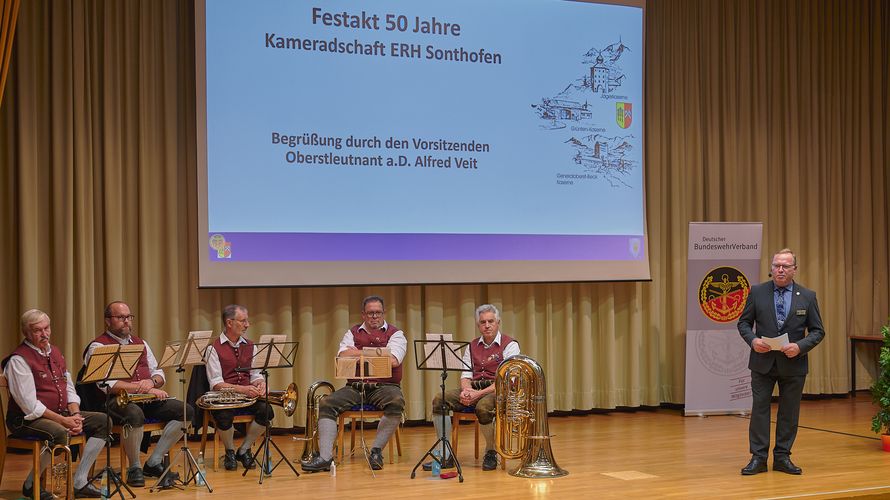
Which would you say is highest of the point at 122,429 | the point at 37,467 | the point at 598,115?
the point at 598,115

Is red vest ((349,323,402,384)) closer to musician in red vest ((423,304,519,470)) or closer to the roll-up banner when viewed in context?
musician in red vest ((423,304,519,470))

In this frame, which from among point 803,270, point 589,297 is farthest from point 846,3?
point 589,297

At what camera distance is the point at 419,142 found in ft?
27.9

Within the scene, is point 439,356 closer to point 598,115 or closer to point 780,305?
point 780,305

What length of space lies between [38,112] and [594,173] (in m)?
4.86

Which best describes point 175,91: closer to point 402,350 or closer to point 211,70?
point 211,70

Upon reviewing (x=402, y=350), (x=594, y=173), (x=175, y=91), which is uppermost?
(x=175, y=91)

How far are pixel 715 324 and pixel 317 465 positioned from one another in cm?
440

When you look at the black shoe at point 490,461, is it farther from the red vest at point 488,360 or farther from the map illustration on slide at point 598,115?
the map illustration on slide at point 598,115

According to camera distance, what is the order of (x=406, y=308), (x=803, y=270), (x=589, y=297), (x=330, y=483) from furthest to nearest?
(x=803, y=270)
(x=589, y=297)
(x=406, y=308)
(x=330, y=483)

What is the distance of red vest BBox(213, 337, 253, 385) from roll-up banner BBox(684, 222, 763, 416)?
4.33 meters

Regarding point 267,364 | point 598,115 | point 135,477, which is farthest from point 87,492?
point 598,115

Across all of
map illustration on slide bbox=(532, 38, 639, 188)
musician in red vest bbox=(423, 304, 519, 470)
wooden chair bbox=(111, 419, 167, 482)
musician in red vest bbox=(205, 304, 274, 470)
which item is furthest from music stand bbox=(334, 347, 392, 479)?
map illustration on slide bbox=(532, 38, 639, 188)

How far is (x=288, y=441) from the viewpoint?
26.2ft
